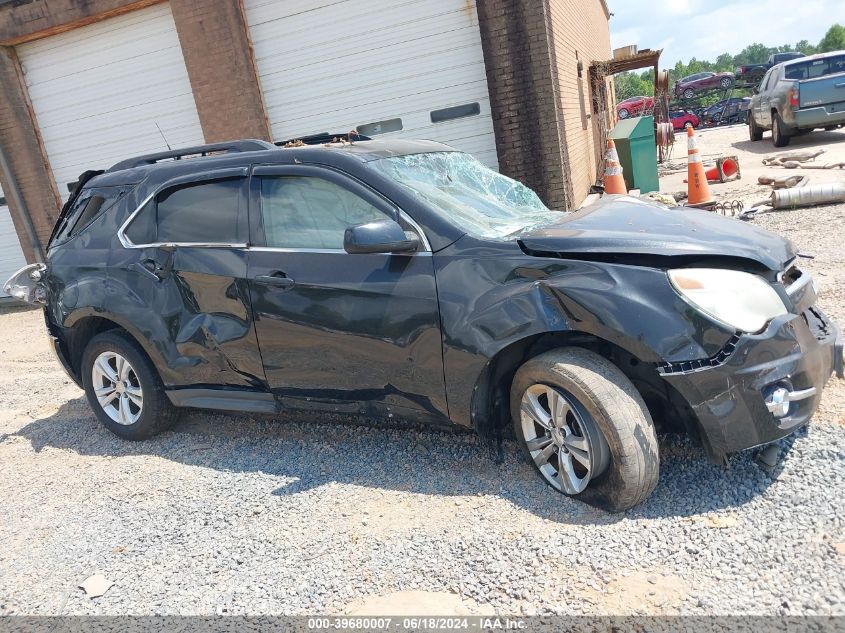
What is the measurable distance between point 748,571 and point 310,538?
6.10 ft

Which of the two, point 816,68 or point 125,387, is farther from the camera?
point 816,68

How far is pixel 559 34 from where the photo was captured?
940 centimetres

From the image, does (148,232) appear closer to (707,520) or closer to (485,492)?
(485,492)

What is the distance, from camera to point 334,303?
139 inches

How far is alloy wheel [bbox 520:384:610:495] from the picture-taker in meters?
2.94

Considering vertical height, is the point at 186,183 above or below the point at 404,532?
above

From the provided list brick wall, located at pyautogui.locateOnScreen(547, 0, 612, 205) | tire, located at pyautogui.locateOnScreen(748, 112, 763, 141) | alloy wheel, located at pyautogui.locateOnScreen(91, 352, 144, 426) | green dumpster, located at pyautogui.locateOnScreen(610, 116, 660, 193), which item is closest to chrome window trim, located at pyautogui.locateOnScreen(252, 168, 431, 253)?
alloy wheel, located at pyautogui.locateOnScreen(91, 352, 144, 426)

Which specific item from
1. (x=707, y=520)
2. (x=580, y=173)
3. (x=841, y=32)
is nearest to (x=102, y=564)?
(x=707, y=520)

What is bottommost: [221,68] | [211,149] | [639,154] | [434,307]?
[639,154]

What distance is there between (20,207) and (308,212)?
10.3 metres

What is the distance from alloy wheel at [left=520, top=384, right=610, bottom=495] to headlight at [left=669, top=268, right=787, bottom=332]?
0.68 metres

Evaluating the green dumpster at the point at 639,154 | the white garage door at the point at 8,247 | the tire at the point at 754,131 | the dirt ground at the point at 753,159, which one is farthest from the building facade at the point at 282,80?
the tire at the point at 754,131

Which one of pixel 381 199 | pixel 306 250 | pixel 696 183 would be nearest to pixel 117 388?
pixel 306 250

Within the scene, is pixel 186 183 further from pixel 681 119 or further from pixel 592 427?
pixel 681 119
